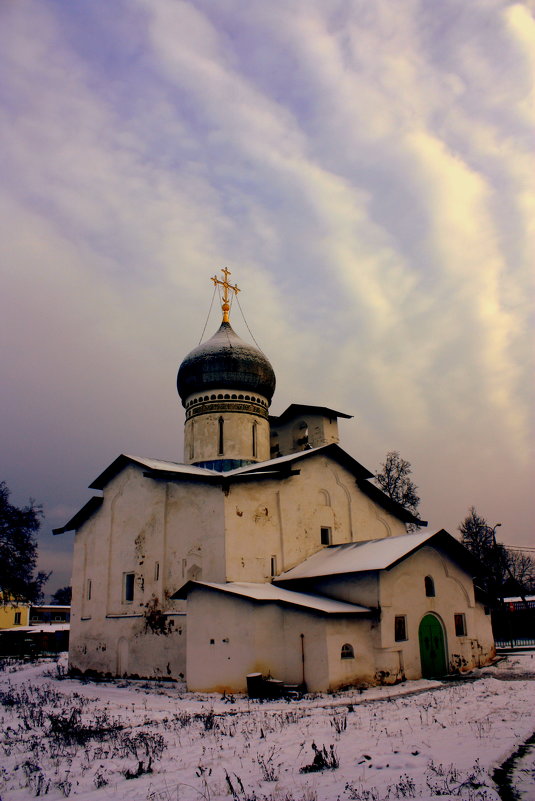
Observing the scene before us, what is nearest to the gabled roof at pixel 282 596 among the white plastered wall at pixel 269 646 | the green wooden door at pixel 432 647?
the white plastered wall at pixel 269 646

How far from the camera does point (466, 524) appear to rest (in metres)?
44.8

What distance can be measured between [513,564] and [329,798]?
193ft

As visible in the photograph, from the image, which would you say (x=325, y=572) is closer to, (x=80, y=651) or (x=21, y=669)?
(x=80, y=651)

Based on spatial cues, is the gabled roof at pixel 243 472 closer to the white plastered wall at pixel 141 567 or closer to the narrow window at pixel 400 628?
the white plastered wall at pixel 141 567

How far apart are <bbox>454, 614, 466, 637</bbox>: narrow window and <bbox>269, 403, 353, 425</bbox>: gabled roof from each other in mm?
9967

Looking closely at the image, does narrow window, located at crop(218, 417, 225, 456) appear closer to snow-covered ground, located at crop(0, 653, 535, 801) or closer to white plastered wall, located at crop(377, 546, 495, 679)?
white plastered wall, located at crop(377, 546, 495, 679)

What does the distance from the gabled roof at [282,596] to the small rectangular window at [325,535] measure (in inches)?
140

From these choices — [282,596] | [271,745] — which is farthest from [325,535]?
[271,745]

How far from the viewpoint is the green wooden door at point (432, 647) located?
1681 cm

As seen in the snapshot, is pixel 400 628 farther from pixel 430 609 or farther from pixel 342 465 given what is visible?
pixel 342 465

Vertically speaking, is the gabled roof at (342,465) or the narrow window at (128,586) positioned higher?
the gabled roof at (342,465)

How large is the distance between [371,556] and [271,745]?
937 cm

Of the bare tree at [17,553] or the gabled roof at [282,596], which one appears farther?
the bare tree at [17,553]

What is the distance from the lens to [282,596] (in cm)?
1638
